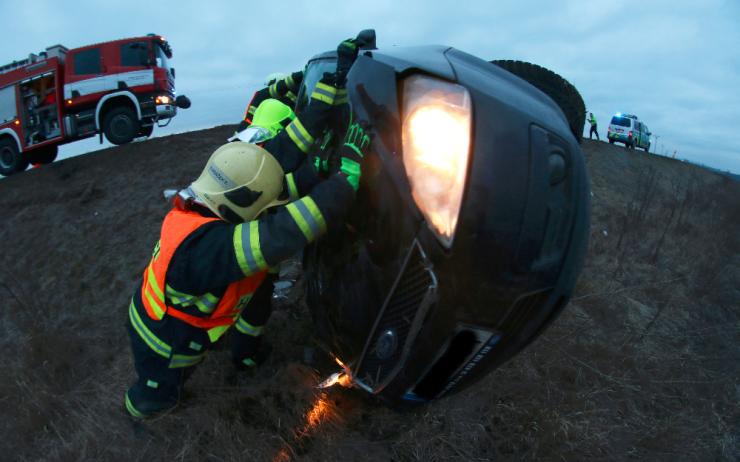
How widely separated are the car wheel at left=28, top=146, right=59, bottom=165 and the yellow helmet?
14140 mm

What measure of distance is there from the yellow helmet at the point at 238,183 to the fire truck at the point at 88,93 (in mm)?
10851

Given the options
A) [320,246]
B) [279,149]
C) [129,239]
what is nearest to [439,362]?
[320,246]

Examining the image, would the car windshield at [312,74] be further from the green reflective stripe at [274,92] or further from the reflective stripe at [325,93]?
the green reflective stripe at [274,92]

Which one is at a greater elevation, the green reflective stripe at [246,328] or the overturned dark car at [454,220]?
the overturned dark car at [454,220]

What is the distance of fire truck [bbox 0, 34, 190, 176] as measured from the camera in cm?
1109

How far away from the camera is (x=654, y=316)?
13.0 ft

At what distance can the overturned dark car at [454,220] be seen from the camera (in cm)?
123

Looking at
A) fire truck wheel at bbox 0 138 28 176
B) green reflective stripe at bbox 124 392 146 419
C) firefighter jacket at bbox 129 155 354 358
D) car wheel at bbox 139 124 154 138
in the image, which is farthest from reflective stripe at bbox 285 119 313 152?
fire truck wheel at bbox 0 138 28 176

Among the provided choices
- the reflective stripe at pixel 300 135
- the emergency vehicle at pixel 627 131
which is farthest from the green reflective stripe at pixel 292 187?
the emergency vehicle at pixel 627 131

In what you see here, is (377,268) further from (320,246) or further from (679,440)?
(679,440)

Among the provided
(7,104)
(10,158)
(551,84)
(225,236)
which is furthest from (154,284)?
(10,158)

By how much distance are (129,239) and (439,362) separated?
674 cm

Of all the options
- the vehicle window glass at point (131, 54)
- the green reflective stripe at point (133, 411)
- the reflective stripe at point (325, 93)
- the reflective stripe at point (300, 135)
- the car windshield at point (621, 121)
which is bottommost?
the green reflective stripe at point (133, 411)

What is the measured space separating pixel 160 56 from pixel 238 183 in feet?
37.7
